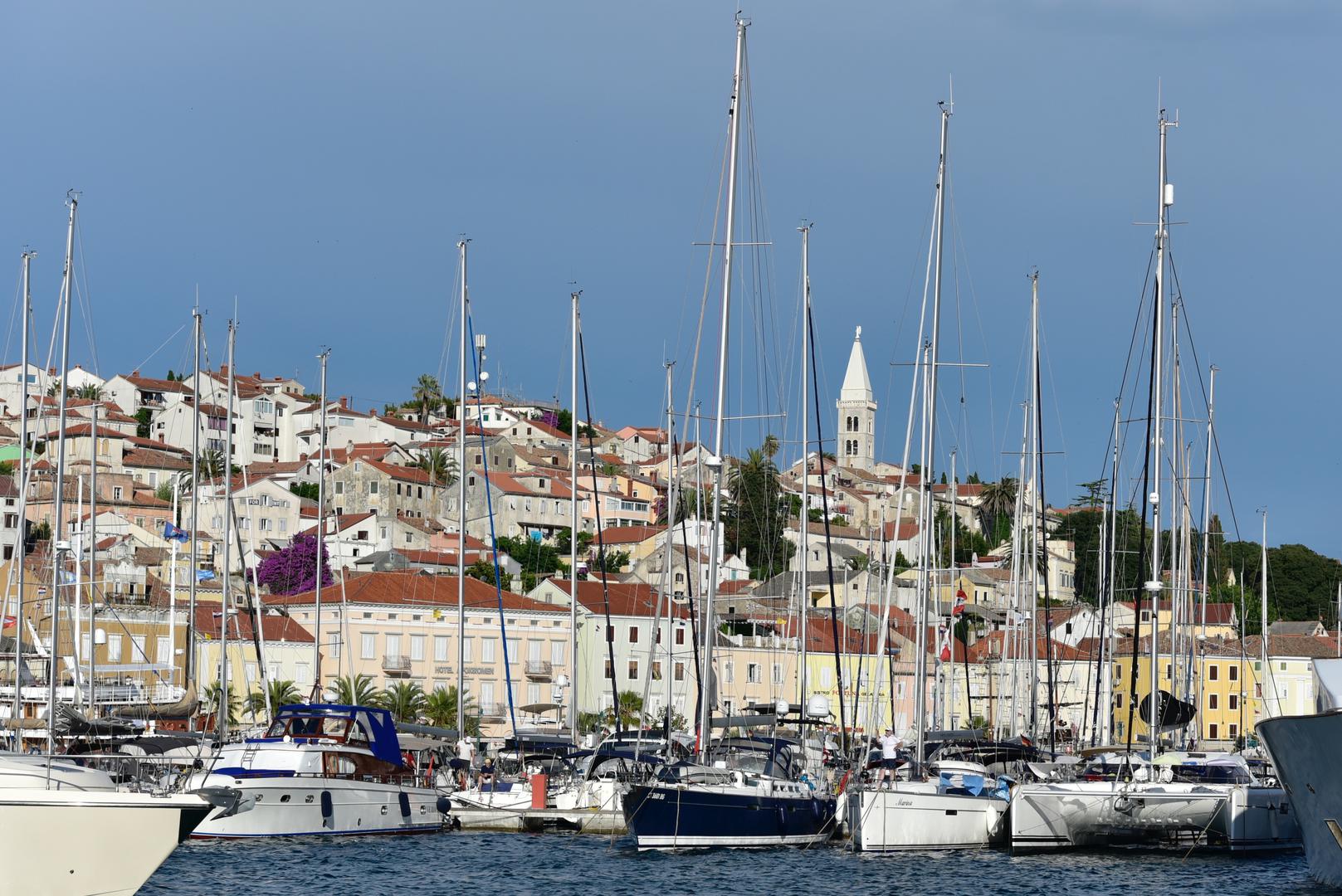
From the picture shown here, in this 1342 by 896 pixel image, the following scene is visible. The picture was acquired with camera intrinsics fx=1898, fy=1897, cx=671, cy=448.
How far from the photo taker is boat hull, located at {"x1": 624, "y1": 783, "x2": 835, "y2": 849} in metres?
34.9

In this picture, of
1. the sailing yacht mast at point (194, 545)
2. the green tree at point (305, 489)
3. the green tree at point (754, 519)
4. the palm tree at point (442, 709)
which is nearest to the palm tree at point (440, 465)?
the green tree at point (305, 489)

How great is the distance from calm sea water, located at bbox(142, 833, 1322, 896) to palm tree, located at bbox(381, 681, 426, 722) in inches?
1291

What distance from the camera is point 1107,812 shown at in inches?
1399

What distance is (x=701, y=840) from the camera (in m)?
35.1

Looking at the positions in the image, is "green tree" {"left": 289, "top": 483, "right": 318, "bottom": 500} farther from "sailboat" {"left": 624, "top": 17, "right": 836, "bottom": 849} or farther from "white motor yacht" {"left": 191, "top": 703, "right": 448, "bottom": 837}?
"sailboat" {"left": 624, "top": 17, "right": 836, "bottom": 849}

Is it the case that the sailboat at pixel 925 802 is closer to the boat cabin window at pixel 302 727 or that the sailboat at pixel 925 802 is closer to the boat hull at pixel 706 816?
the boat hull at pixel 706 816

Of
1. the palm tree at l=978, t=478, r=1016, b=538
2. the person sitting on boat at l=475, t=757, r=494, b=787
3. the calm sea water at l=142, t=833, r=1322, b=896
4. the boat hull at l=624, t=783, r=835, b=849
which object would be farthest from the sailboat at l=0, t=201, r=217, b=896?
the palm tree at l=978, t=478, r=1016, b=538

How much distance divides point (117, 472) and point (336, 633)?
5738 cm

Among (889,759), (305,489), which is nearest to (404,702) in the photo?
(889,759)

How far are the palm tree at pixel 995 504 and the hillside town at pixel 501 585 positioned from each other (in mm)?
260

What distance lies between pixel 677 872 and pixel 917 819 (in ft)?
16.6

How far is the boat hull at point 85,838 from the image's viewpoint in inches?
871

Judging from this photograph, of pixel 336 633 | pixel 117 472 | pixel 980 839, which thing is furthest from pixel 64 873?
pixel 117 472

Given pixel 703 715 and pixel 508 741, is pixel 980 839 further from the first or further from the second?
pixel 508 741
